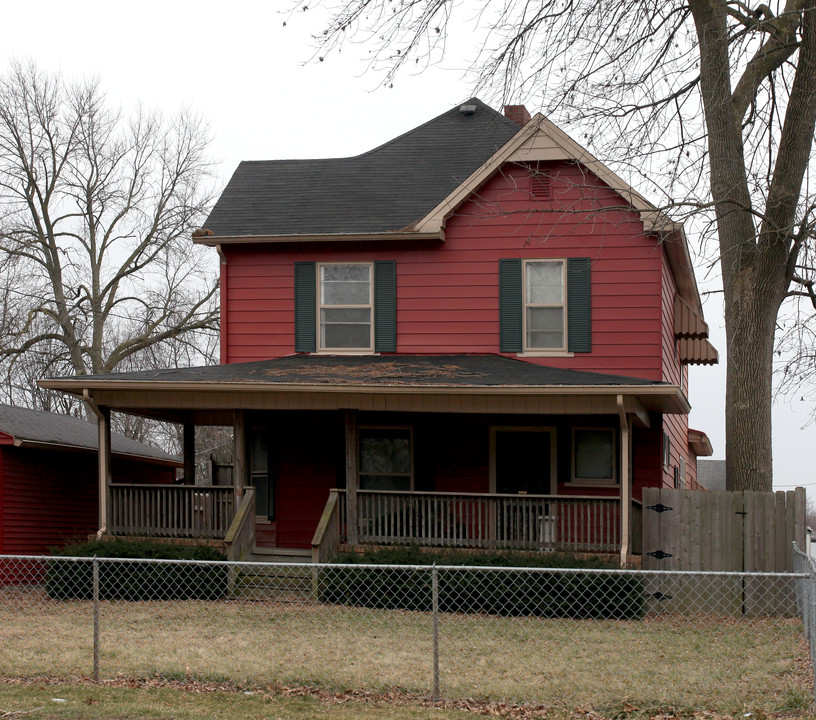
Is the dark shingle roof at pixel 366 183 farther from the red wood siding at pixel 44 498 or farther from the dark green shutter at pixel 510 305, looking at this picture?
the red wood siding at pixel 44 498

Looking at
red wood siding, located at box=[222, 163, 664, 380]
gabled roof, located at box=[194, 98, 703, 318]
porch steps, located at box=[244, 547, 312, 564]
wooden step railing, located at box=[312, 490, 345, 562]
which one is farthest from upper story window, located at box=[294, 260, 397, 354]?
porch steps, located at box=[244, 547, 312, 564]

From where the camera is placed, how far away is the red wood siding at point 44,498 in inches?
691

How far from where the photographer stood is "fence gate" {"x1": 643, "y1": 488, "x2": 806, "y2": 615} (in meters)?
13.8

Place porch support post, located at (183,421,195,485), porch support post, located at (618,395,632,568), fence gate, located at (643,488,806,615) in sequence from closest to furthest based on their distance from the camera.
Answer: fence gate, located at (643,488,806,615) < porch support post, located at (618,395,632,568) < porch support post, located at (183,421,195,485)

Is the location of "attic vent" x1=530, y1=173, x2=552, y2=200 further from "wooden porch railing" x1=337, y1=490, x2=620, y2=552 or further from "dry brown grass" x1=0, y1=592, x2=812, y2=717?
"dry brown grass" x1=0, y1=592, x2=812, y2=717

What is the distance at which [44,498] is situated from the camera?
18.6 meters

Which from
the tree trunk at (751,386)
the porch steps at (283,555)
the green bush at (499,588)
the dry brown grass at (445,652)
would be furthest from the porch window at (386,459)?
the tree trunk at (751,386)

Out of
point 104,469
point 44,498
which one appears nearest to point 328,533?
point 104,469

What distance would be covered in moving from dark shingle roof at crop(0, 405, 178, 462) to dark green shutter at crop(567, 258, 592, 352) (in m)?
8.95

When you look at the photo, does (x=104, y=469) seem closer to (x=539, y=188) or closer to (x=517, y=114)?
(x=539, y=188)

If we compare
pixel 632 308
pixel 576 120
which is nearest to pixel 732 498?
pixel 632 308

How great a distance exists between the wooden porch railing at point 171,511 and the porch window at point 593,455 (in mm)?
5526

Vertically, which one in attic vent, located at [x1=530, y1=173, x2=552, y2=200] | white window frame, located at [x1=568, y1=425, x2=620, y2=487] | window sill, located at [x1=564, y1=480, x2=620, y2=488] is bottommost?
window sill, located at [x1=564, y1=480, x2=620, y2=488]

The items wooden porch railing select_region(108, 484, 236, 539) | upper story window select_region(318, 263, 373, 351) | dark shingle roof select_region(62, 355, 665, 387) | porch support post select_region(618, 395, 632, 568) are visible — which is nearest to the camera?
porch support post select_region(618, 395, 632, 568)
